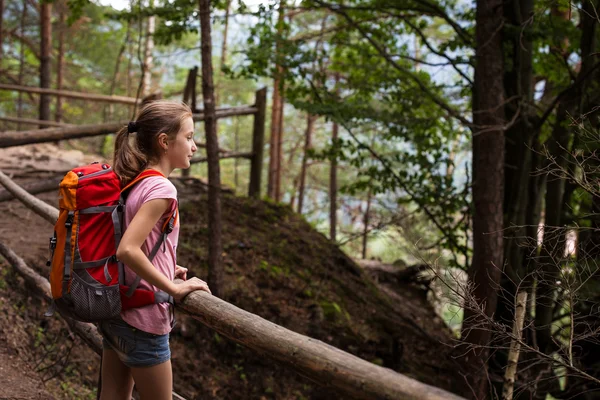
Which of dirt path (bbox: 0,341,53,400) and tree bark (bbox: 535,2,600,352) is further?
tree bark (bbox: 535,2,600,352)

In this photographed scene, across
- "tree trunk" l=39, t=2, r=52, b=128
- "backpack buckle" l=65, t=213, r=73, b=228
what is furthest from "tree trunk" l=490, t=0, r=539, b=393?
"tree trunk" l=39, t=2, r=52, b=128

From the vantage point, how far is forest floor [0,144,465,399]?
4.93 meters

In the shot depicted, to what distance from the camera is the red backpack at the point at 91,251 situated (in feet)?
7.02

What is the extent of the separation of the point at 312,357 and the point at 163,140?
1083mm

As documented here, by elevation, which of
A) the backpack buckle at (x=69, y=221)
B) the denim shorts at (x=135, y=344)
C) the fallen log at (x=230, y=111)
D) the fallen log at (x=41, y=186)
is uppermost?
the fallen log at (x=230, y=111)

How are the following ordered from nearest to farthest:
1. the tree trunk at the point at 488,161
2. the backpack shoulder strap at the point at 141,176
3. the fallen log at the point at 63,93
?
the backpack shoulder strap at the point at 141,176 < the tree trunk at the point at 488,161 < the fallen log at the point at 63,93

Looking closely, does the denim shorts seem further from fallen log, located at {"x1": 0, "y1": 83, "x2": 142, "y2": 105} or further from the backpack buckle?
fallen log, located at {"x1": 0, "y1": 83, "x2": 142, "y2": 105}

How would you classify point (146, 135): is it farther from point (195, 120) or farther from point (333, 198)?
point (333, 198)

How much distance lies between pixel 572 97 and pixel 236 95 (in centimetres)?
1743

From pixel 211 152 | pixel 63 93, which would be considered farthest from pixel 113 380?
pixel 63 93

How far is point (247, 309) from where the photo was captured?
6.75m

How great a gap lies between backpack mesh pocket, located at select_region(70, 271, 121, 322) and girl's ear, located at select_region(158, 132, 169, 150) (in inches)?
23.1

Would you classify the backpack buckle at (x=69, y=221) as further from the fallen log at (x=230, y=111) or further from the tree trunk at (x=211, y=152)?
the fallen log at (x=230, y=111)

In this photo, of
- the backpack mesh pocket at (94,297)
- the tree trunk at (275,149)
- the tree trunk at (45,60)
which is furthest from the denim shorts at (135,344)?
the tree trunk at (275,149)
